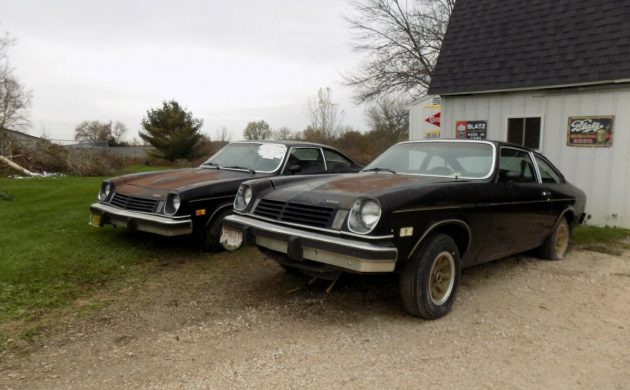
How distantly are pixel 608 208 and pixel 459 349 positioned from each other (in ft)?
20.4

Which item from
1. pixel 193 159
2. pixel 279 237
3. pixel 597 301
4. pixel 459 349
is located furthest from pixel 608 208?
pixel 193 159

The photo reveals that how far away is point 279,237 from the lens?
3678 millimetres

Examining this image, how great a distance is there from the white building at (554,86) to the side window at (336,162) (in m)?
3.49

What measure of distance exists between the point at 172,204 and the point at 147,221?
14.0 inches

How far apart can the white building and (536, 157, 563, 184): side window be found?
2722mm

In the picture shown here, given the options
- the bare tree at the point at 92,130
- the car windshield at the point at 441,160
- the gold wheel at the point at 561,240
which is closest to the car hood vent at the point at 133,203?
the car windshield at the point at 441,160

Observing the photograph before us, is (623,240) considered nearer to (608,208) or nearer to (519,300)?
(608,208)

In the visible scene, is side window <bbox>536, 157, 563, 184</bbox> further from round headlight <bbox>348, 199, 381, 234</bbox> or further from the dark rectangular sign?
the dark rectangular sign

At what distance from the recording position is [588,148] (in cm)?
802

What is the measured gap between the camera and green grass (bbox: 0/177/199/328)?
416 centimetres

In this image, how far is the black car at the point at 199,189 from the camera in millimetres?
5266

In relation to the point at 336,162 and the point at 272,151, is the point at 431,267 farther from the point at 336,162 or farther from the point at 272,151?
the point at 336,162

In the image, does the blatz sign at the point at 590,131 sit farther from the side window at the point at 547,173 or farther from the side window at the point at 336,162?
the side window at the point at 336,162

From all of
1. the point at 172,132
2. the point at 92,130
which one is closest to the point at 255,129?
the point at 172,132
